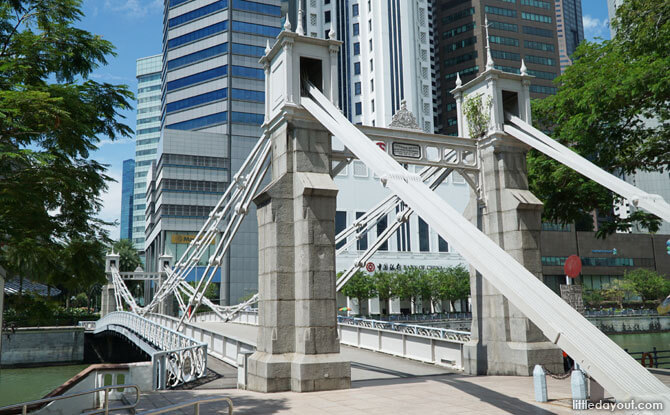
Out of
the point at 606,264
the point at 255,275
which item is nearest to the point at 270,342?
the point at 255,275

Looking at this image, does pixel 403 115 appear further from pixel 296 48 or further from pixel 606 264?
pixel 606 264

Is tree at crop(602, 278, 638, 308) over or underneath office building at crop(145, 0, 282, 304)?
underneath

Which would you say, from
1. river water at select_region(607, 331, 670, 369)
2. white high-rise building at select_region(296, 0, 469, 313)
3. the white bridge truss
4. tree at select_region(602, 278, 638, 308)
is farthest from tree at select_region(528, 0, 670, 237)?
tree at select_region(602, 278, 638, 308)

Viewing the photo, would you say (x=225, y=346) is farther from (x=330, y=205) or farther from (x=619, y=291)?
(x=619, y=291)

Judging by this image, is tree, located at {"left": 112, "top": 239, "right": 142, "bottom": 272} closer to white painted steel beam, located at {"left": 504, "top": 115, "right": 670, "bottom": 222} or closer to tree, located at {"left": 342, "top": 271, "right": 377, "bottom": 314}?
tree, located at {"left": 342, "top": 271, "right": 377, "bottom": 314}

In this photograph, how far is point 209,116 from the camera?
8525 centimetres

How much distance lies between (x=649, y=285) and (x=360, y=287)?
44.5 metres

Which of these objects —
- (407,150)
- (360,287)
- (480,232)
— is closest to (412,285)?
(360,287)

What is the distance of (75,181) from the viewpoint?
977cm

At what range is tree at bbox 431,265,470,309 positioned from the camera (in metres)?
62.3

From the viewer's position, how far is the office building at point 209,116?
7944 cm

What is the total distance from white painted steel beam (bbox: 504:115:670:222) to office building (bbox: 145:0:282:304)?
66370mm

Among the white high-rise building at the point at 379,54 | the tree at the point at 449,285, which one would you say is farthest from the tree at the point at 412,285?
the white high-rise building at the point at 379,54

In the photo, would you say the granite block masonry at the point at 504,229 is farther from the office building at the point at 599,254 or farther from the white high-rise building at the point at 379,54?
the office building at the point at 599,254
